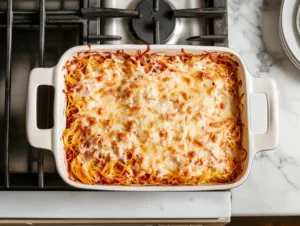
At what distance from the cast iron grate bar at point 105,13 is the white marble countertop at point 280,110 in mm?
247

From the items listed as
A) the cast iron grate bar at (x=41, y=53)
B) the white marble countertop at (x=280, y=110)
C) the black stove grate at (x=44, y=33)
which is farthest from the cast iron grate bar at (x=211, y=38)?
the cast iron grate bar at (x=41, y=53)

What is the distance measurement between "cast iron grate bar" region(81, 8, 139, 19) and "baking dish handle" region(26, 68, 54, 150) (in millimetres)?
162

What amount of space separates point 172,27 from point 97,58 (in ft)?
0.58

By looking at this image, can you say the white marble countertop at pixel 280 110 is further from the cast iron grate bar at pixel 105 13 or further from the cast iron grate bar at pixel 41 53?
the cast iron grate bar at pixel 41 53

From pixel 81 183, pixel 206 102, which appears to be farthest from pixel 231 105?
pixel 81 183

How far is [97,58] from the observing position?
981 millimetres

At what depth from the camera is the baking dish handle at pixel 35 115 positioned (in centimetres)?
90

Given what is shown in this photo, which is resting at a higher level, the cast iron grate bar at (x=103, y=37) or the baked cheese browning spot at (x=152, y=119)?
the cast iron grate bar at (x=103, y=37)

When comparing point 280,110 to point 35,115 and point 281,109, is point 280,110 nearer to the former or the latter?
point 281,109

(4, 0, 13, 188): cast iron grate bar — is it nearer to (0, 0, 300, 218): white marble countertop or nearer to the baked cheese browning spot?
the baked cheese browning spot

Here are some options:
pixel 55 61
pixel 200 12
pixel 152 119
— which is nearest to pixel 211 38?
pixel 200 12

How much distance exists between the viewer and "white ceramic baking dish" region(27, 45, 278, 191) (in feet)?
2.96

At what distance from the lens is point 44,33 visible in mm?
1010

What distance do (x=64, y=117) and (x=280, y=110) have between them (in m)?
0.47
